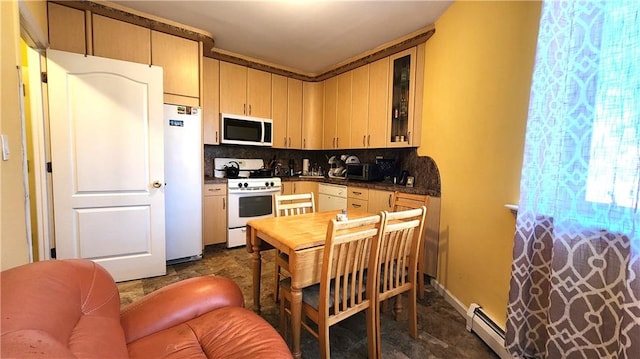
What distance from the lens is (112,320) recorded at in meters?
1.02

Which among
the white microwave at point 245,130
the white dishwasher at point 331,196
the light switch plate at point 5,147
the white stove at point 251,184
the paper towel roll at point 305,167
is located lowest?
the white dishwasher at point 331,196

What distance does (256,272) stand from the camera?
198 centimetres

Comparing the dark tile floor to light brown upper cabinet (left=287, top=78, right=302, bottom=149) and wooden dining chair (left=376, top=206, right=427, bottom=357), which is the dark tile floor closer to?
wooden dining chair (left=376, top=206, right=427, bottom=357)

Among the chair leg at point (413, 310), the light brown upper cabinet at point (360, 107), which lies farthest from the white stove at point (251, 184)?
the chair leg at point (413, 310)

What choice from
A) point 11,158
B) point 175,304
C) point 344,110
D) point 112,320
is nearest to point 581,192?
point 175,304

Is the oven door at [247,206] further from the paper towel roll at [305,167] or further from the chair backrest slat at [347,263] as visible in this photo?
the chair backrest slat at [347,263]

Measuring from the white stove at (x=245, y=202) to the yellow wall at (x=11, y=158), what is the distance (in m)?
1.96

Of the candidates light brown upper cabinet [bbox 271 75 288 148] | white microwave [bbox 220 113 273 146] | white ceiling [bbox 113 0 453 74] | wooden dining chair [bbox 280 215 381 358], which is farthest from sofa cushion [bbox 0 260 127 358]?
light brown upper cabinet [bbox 271 75 288 148]

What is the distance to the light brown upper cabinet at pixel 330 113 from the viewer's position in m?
4.17

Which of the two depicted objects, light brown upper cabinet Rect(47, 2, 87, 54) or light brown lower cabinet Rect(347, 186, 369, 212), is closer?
light brown upper cabinet Rect(47, 2, 87, 54)

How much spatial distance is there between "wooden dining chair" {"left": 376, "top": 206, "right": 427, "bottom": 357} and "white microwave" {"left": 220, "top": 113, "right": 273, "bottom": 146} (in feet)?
8.88

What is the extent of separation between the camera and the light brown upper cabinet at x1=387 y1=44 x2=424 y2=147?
288cm

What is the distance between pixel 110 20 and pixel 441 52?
3.21m

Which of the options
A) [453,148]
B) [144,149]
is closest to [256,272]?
[144,149]
